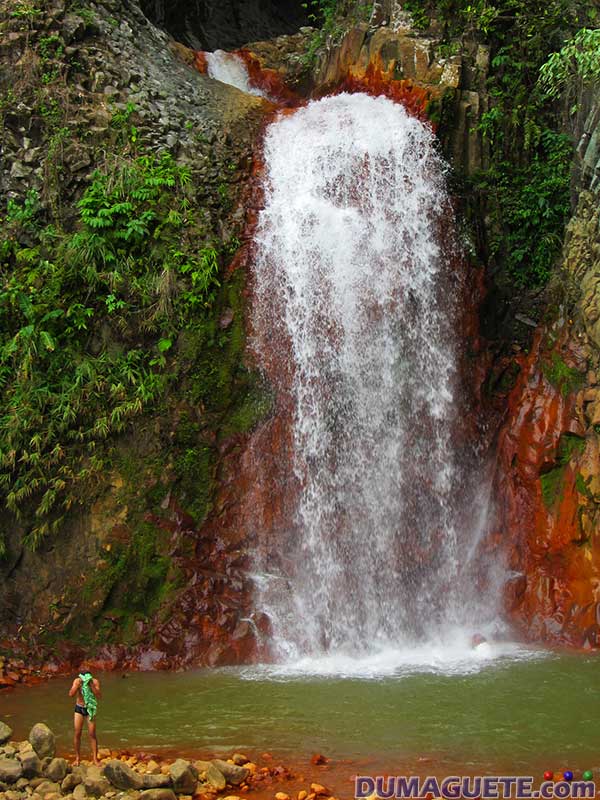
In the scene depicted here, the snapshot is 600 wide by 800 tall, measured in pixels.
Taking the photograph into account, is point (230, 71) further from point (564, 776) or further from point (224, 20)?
point (564, 776)

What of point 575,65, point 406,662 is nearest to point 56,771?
point 406,662

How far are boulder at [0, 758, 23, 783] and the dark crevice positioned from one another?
48.3 feet

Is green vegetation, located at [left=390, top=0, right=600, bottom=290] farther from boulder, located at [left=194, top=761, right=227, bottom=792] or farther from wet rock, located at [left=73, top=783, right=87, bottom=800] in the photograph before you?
wet rock, located at [left=73, top=783, right=87, bottom=800]

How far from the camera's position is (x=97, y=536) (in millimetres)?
10164

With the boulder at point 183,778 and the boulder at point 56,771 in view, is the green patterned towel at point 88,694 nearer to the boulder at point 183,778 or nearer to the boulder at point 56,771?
the boulder at point 56,771

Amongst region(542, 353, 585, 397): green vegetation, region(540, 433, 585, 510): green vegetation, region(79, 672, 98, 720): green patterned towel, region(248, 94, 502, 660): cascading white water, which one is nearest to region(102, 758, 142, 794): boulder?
region(79, 672, 98, 720): green patterned towel

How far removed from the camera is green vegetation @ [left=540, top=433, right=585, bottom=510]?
36.2 feet

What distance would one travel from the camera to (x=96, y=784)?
591 centimetres

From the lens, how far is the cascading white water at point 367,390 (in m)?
10.4

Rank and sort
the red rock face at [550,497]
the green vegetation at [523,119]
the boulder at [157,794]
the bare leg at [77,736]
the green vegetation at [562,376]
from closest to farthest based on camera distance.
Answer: the boulder at [157,794], the bare leg at [77,736], the red rock face at [550,497], the green vegetation at [562,376], the green vegetation at [523,119]

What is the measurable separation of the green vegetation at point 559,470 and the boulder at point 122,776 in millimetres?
6888

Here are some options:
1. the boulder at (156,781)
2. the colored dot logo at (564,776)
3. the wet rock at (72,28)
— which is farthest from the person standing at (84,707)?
the wet rock at (72,28)

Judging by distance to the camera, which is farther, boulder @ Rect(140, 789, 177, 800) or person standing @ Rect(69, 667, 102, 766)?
person standing @ Rect(69, 667, 102, 766)

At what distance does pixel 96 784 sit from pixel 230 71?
13452mm
